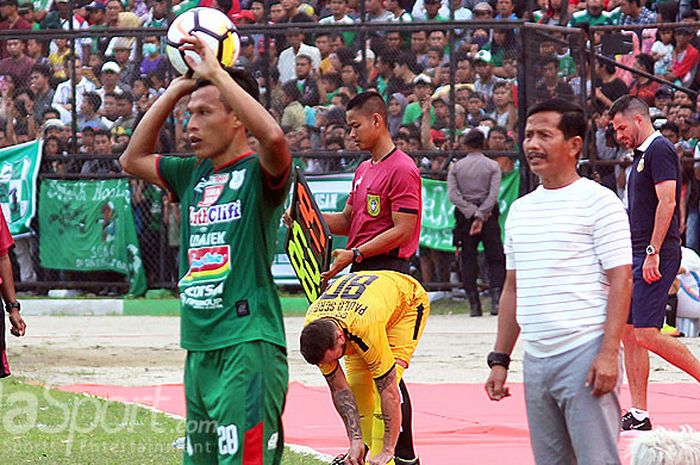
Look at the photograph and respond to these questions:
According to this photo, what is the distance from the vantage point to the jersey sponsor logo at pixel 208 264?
206 inches

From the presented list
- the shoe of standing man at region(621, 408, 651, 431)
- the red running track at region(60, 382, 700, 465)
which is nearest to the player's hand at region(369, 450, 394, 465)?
the red running track at region(60, 382, 700, 465)

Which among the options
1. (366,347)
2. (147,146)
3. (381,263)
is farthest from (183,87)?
(381,263)

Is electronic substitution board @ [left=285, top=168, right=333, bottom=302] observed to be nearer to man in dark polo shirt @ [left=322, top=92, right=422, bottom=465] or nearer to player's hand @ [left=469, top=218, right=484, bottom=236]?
man in dark polo shirt @ [left=322, top=92, right=422, bottom=465]

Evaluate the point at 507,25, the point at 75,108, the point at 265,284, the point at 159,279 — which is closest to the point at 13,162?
the point at 75,108

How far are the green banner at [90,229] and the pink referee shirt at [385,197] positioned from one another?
11734 mm

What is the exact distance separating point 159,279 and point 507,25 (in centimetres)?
594

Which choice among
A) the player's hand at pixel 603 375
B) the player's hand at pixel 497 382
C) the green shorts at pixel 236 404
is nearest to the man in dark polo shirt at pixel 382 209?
the player's hand at pixel 497 382

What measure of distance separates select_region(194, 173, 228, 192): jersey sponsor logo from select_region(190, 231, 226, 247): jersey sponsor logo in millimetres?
192

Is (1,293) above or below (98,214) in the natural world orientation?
above

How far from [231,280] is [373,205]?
2762mm

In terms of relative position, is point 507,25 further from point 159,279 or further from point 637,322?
point 637,322

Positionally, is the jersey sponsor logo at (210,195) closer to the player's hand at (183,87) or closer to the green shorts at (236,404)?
the player's hand at (183,87)

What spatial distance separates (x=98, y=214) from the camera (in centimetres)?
1945

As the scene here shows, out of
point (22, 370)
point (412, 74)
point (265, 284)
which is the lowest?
point (22, 370)
